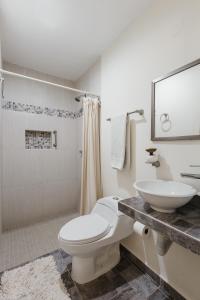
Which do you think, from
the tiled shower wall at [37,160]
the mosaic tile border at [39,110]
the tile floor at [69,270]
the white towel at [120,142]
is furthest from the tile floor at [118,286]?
the mosaic tile border at [39,110]

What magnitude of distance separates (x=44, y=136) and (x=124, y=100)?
1.51 metres

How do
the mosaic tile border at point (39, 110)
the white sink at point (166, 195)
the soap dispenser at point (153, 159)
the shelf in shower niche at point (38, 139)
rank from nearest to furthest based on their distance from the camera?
1. the white sink at point (166, 195)
2. the soap dispenser at point (153, 159)
3. the mosaic tile border at point (39, 110)
4. the shelf in shower niche at point (38, 139)

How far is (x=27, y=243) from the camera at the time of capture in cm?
194

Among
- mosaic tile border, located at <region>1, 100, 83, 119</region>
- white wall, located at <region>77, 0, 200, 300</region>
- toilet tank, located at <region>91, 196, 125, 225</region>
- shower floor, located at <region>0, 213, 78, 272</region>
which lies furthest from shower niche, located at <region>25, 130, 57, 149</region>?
toilet tank, located at <region>91, 196, 125, 225</region>

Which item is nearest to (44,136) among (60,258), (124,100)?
(124,100)

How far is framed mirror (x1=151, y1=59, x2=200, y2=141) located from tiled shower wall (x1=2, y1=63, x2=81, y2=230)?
65.8 inches

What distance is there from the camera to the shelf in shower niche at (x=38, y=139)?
2471 mm

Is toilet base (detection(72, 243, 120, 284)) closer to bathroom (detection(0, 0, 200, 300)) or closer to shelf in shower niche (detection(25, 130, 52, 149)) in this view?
bathroom (detection(0, 0, 200, 300))

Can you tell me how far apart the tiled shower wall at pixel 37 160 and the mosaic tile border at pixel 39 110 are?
30mm

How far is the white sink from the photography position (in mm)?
891

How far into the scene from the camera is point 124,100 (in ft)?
5.82

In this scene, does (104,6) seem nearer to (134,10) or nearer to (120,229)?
(134,10)

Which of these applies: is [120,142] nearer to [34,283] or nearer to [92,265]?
[92,265]

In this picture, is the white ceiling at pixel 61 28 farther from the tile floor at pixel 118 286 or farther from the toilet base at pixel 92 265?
the tile floor at pixel 118 286
